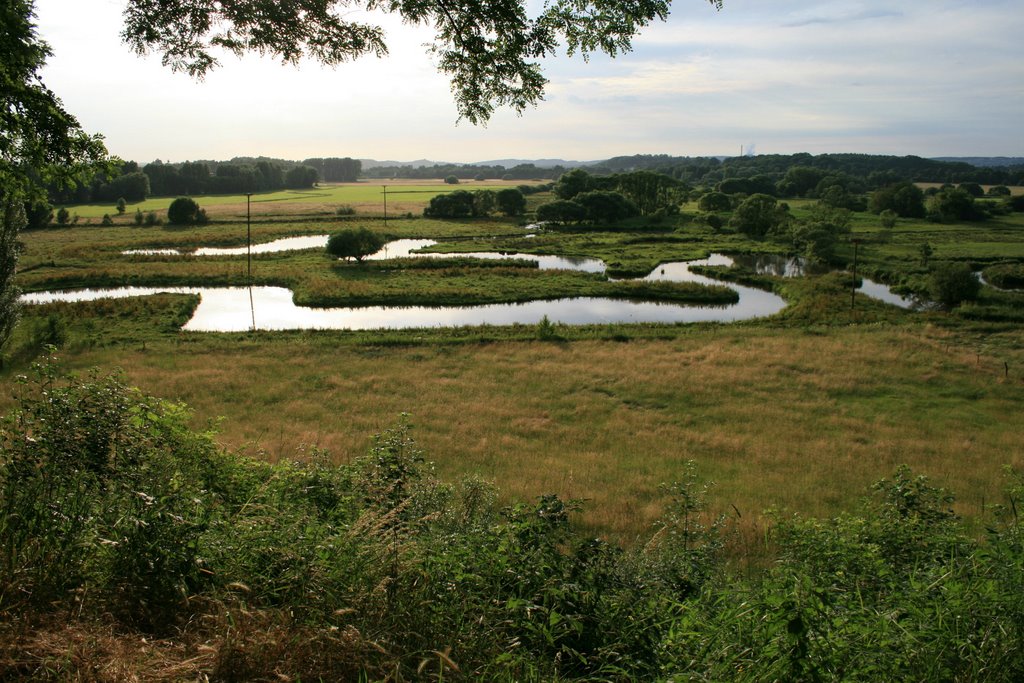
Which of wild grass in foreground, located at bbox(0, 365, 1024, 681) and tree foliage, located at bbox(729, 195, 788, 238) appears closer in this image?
wild grass in foreground, located at bbox(0, 365, 1024, 681)

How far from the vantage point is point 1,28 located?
21.8 feet

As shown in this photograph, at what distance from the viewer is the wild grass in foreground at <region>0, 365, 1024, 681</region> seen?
3.73 m

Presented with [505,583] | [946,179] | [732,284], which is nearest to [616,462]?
[505,583]

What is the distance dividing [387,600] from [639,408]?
19.3 metres

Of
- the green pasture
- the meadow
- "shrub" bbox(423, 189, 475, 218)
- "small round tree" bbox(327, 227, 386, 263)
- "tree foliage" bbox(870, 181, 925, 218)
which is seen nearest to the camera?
the meadow

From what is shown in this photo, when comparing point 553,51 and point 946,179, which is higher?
point 946,179

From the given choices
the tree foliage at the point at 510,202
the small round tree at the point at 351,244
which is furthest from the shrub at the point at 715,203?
the small round tree at the point at 351,244

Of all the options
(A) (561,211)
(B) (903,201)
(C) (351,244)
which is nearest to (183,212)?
(C) (351,244)

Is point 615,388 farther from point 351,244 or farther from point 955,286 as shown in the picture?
point 351,244

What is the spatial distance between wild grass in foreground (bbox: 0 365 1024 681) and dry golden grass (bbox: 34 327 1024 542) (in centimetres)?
644

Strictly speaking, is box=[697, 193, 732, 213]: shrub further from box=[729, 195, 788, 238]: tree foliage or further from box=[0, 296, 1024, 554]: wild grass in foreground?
box=[0, 296, 1024, 554]: wild grass in foreground

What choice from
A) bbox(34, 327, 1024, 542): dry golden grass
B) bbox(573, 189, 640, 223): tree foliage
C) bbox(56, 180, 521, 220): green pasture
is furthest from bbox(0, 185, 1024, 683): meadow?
bbox(56, 180, 521, 220): green pasture

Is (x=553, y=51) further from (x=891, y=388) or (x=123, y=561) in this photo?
(x=891, y=388)

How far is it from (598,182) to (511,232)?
3456 cm
